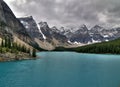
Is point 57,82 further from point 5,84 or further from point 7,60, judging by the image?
point 7,60

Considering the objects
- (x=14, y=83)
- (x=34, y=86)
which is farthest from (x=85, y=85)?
(x=14, y=83)

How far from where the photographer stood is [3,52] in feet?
630

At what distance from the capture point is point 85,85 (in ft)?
290

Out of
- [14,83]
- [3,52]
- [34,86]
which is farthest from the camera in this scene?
[3,52]

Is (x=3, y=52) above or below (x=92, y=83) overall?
above

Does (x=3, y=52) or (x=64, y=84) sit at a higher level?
(x=3, y=52)

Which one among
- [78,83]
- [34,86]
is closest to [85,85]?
[78,83]

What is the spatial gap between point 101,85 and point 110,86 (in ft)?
12.7

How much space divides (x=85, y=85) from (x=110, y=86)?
9795mm

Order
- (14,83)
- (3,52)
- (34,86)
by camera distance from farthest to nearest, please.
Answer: (3,52)
(14,83)
(34,86)

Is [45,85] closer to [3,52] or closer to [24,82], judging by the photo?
[24,82]

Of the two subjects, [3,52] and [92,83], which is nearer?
[92,83]

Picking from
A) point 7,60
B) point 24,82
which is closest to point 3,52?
point 7,60

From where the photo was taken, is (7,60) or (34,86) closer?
(34,86)
